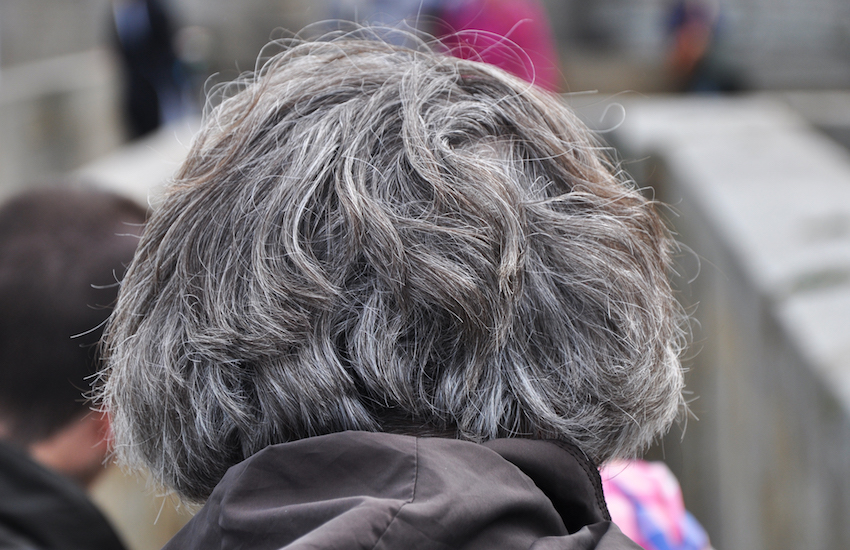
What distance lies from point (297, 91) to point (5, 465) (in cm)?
107

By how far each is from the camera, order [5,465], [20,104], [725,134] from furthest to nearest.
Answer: [20,104] → [725,134] → [5,465]

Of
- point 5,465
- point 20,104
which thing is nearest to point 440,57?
point 5,465

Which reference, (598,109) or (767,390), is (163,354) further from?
(598,109)

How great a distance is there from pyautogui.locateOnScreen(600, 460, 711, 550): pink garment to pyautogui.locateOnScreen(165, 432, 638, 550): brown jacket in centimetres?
90

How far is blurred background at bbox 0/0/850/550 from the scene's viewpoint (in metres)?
2.47

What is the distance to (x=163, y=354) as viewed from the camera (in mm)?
987

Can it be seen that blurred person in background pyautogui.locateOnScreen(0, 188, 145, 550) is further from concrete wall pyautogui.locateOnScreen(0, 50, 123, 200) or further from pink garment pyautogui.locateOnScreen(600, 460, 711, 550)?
concrete wall pyautogui.locateOnScreen(0, 50, 123, 200)

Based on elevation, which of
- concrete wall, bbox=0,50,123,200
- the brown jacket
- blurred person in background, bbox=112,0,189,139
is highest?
the brown jacket

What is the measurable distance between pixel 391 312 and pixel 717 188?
10.8 ft

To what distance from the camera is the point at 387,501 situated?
75 centimetres

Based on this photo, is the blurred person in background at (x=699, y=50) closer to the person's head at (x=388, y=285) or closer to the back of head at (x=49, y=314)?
the back of head at (x=49, y=314)

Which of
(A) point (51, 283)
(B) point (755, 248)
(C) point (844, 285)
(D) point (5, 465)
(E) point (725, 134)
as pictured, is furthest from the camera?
(E) point (725, 134)

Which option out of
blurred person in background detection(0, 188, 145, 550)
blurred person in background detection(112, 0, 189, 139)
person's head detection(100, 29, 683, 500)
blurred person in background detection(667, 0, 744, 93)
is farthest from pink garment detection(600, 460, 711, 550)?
blurred person in background detection(667, 0, 744, 93)

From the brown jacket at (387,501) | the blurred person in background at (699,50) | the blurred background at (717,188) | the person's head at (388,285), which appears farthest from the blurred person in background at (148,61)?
the brown jacket at (387,501)
